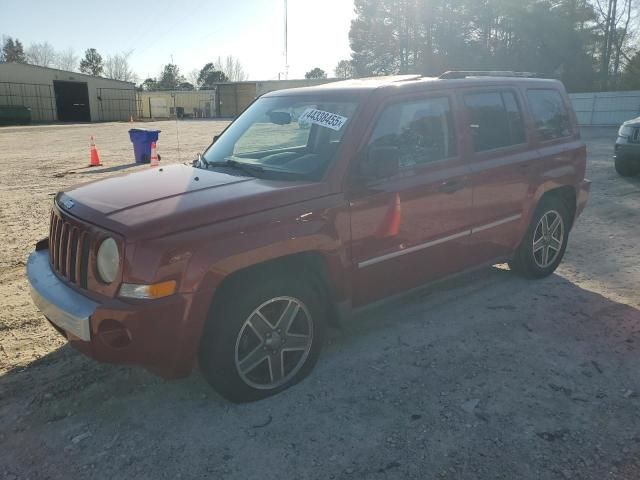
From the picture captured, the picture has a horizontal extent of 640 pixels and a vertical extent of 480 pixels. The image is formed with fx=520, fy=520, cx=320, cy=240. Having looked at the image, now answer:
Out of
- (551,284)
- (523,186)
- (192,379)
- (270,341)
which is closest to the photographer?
(270,341)

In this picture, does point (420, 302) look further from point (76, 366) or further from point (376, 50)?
point (376, 50)

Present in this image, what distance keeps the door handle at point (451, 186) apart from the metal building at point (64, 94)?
1966 inches

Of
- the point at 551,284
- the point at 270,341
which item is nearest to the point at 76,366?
the point at 270,341

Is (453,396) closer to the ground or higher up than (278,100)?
closer to the ground

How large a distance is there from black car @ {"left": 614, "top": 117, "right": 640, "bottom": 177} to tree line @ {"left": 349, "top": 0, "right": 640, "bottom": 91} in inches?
1064

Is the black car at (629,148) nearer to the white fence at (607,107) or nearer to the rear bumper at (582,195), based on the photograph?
the rear bumper at (582,195)

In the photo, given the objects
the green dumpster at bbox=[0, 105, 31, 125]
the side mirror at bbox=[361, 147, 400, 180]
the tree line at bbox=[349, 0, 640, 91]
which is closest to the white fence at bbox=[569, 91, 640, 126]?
the tree line at bbox=[349, 0, 640, 91]

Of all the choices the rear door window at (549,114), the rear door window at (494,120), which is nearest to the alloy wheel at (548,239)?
the rear door window at (549,114)

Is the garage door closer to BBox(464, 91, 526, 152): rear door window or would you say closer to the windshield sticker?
BBox(464, 91, 526, 152): rear door window

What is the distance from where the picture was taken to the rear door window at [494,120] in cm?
432

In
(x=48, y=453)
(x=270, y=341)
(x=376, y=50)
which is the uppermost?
(x=376, y=50)

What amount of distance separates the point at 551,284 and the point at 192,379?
3.60m

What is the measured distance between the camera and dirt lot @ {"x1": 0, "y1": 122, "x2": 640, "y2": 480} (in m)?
2.72

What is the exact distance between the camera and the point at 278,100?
438 cm
